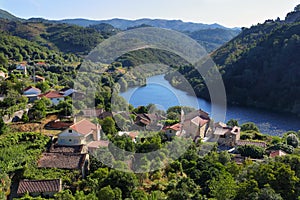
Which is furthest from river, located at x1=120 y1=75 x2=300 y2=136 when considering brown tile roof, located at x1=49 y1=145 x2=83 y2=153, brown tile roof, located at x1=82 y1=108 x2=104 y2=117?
brown tile roof, located at x1=49 y1=145 x2=83 y2=153

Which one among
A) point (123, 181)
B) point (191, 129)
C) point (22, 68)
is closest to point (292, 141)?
point (191, 129)

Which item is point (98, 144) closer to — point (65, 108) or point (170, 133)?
point (170, 133)

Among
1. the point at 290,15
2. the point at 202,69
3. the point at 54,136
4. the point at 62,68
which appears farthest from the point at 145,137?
the point at 290,15

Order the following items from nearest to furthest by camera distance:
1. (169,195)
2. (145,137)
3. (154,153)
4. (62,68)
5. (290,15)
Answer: (169,195)
(154,153)
(145,137)
(62,68)
(290,15)

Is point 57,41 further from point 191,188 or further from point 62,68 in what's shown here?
point 191,188

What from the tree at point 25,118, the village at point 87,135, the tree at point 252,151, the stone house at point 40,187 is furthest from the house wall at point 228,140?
the tree at point 25,118

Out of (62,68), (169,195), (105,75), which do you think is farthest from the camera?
(62,68)

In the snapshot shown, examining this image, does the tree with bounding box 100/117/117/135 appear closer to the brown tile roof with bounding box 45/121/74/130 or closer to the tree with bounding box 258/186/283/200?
the brown tile roof with bounding box 45/121/74/130
